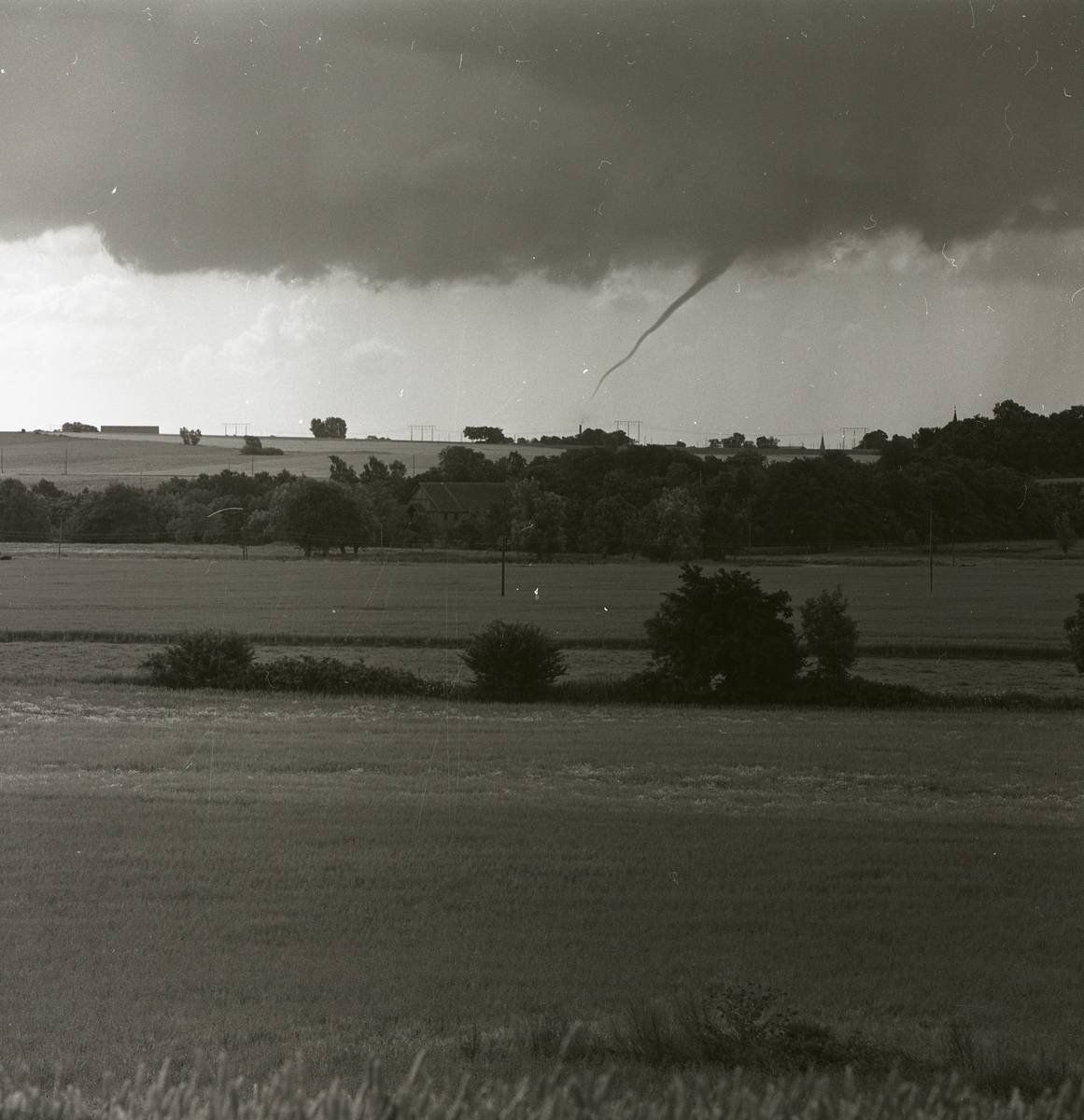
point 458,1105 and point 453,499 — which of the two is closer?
point 458,1105

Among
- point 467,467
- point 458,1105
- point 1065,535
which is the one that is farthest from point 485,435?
point 458,1105

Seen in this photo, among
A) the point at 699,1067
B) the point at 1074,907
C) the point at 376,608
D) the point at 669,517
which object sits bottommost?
the point at 1074,907

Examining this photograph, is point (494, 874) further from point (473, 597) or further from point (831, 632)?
point (831, 632)

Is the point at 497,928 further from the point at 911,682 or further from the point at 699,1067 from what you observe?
the point at 911,682

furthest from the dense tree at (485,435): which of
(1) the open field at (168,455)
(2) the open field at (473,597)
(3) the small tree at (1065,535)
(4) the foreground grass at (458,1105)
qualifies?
(4) the foreground grass at (458,1105)

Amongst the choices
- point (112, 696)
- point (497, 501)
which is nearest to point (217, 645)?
point (112, 696)

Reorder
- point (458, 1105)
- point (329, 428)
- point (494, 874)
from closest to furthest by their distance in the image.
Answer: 1. point (458, 1105)
2. point (494, 874)
3. point (329, 428)

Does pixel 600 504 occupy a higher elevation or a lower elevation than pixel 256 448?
lower
